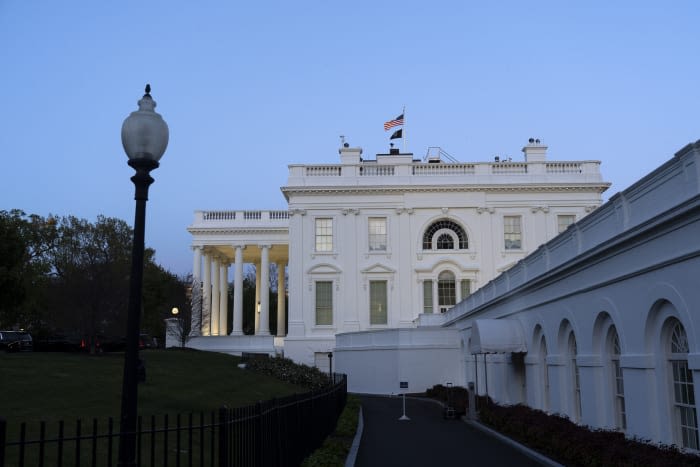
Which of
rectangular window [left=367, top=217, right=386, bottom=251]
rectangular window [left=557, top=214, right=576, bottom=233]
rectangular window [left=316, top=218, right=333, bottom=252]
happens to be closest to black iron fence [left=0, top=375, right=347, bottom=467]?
rectangular window [left=316, top=218, right=333, bottom=252]

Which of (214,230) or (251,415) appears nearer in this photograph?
(251,415)

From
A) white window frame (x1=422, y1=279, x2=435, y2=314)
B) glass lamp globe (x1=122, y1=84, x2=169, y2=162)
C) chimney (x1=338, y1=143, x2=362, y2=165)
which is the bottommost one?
glass lamp globe (x1=122, y1=84, x2=169, y2=162)

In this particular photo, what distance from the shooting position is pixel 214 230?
63.5 meters

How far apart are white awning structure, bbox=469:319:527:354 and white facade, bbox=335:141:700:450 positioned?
0.04 metres

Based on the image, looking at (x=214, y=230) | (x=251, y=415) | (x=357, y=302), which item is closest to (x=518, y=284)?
(x=251, y=415)

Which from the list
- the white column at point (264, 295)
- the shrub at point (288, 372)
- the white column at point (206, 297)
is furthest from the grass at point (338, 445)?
the white column at point (206, 297)

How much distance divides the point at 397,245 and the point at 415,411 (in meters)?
24.3

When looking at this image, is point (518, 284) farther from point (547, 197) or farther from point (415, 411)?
point (547, 197)

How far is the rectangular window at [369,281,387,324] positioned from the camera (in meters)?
54.8

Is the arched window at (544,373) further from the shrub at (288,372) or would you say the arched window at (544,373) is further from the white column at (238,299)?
the white column at (238,299)

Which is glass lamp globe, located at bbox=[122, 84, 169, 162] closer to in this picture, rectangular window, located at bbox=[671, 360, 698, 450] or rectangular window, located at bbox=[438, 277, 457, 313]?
rectangular window, located at bbox=[671, 360, 698, 450]

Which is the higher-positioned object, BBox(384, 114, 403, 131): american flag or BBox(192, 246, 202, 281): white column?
BBox(384, 114, 403, 131): american flag

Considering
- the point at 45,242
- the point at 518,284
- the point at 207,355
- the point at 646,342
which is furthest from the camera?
the point at 45,242

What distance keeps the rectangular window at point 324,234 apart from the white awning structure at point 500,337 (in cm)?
3038
